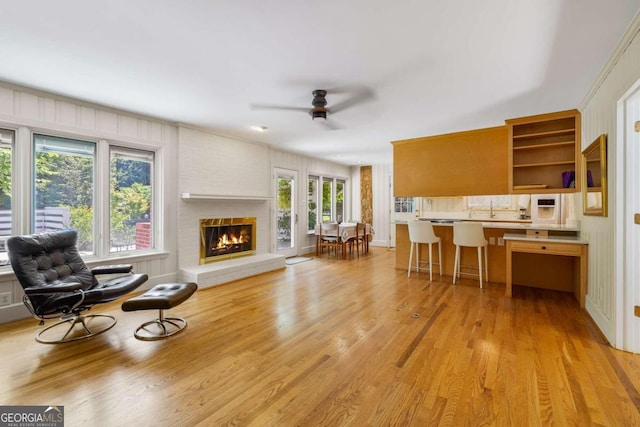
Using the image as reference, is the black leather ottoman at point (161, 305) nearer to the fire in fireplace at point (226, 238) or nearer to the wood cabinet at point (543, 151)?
the fire in fireplace at point (226, 238)

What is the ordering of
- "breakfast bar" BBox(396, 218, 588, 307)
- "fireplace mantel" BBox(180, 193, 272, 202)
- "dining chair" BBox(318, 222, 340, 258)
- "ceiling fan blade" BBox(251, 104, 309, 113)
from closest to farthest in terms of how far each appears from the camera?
"breakfast bar" BBox(396, 218, 588, 307)
"ceiling fan blade" BBox(251, 104, 309, 113)
"fireplace mantel" BBox(180, 193, 272, 202)
"dining chair" BBox(318, 222, 340, 258)

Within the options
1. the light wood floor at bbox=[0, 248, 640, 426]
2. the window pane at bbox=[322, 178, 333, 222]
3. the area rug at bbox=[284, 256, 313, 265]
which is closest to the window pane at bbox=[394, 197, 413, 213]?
the window pane at bbox=[322, 178, 333, 222]

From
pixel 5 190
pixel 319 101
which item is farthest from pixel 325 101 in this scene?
pixel 5 190

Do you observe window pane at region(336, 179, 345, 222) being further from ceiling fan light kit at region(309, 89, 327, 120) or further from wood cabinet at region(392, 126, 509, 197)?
ceiling fan light kit at region(309, 89, 327, 120)

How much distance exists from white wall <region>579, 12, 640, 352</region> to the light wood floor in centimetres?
21

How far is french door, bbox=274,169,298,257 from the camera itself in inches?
265

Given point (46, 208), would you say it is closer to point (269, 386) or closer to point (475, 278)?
point (269, 386)

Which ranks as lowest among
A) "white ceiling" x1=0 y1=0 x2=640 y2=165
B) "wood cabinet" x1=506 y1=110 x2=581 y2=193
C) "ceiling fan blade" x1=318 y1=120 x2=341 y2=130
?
"wood cabinet" x1=506 y1=110 x2=581 y2=193

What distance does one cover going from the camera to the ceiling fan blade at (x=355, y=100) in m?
3.29

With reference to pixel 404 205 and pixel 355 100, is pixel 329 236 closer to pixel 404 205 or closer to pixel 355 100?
pixel 404 205

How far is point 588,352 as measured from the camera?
2.40 m

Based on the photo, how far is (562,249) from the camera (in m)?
3.49

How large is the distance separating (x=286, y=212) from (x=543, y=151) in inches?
198

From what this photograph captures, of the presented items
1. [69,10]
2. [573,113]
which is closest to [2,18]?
[69,10]
